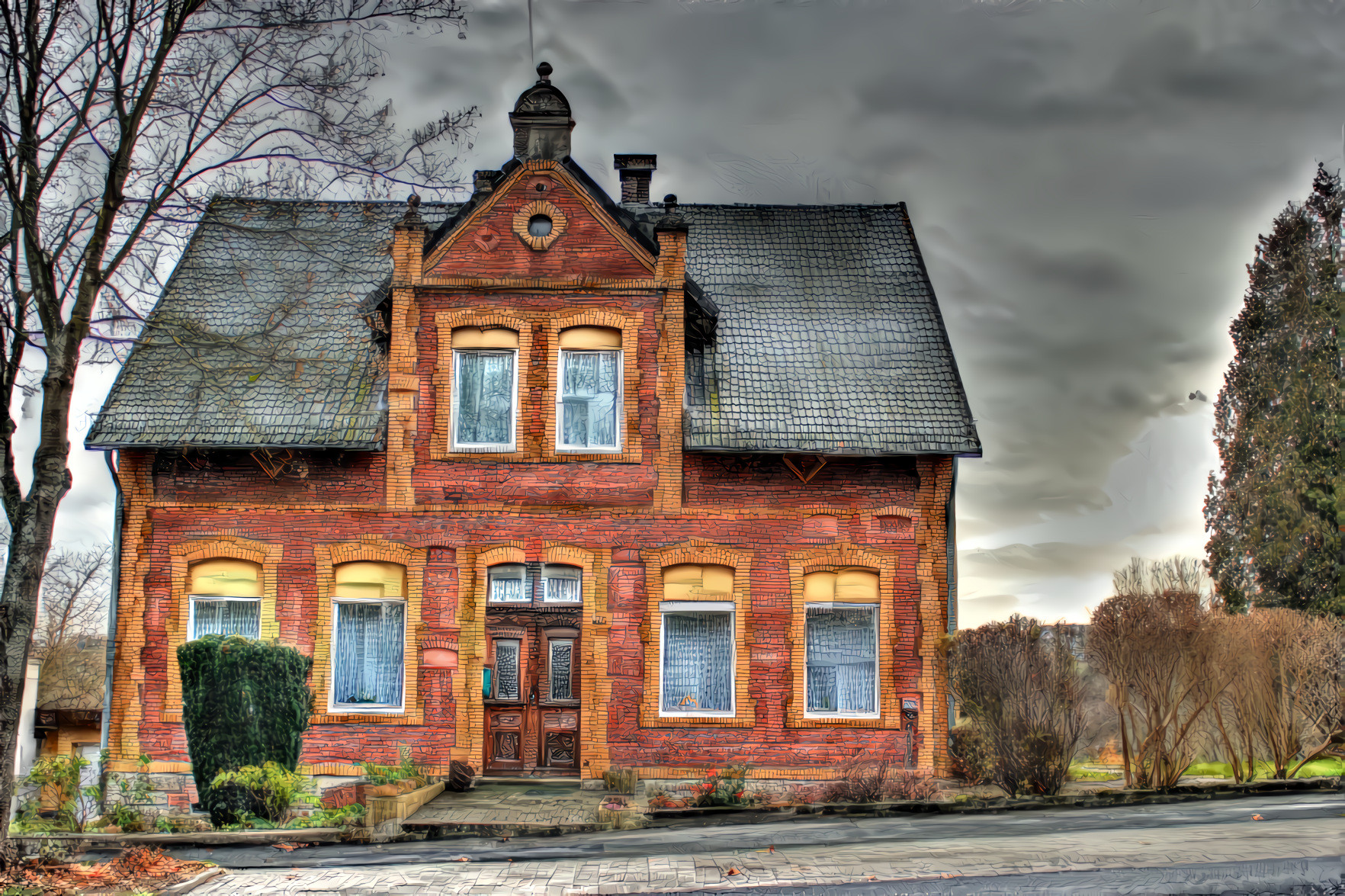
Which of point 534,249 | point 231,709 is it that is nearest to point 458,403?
point 534,249

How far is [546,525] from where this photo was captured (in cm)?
1502

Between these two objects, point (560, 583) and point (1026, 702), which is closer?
point (1026, 702)

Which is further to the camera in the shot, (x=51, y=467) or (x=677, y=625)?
(x=677, y=625)

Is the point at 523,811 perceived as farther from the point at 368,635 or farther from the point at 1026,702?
the point at 1026,702

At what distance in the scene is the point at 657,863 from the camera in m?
9.14

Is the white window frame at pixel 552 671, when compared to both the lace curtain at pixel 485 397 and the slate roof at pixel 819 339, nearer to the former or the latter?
the lace curtain at pixel 485 397

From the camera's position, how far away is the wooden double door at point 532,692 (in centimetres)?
1485

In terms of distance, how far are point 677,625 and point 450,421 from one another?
467 centimetres

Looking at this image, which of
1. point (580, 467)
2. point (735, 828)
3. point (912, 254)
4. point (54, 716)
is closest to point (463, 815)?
point (735, 828)

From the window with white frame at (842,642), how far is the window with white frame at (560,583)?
3.43 metres

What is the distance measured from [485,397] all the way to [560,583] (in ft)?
10.1

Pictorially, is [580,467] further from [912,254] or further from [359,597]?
[912,254]

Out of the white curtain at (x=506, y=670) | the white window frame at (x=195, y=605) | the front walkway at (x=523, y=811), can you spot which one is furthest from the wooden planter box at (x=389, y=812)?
the white window frame at (x=195, y=605)

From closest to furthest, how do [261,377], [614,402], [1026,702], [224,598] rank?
[1026,702], [261,377], [224,598], [614,402]
